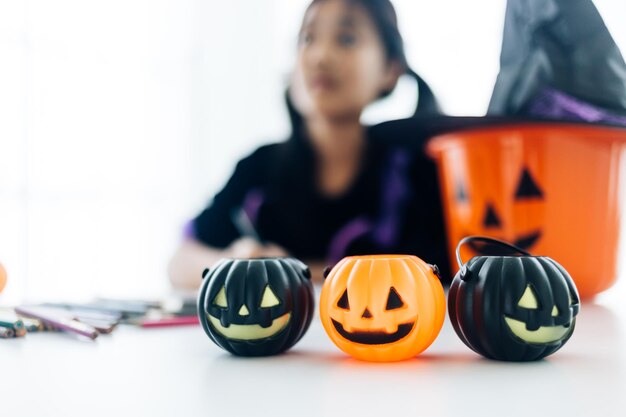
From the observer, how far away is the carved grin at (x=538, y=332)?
0.40m

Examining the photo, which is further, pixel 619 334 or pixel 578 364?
pixel 619 334

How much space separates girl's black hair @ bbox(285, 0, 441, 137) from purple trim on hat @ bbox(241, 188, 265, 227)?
1.42 feet

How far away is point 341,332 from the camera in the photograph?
437 mm

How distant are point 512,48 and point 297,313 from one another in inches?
21.5

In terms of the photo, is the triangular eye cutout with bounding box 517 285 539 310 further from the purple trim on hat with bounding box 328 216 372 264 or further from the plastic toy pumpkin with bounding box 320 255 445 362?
the purple trim on hat with bounding box 328 216 372 264

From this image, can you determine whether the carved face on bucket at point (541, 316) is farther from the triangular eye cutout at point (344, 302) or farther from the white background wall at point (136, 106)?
the white background wall at point (136, 106)

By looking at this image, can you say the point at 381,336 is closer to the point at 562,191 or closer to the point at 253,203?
the point at 562,191

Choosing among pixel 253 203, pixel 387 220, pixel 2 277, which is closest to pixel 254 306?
pixel 2 277

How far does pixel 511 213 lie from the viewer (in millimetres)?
734

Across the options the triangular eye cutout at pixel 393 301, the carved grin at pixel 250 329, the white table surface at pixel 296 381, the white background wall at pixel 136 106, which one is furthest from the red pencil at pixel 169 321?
the white background wall at pixel 136 106

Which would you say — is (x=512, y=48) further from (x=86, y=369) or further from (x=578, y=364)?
(x=86, y=369)

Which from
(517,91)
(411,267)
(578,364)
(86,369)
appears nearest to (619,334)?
(578,364)

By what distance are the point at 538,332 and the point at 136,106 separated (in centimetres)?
214

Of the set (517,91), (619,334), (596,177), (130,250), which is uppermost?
(517,91)
